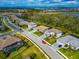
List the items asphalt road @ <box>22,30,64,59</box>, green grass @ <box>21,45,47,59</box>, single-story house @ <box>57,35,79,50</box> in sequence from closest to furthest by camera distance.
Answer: green grass @ <box>21,45,47,59</box>
asphalt road @ <box>22,30,64,59</box>
single-story house @ <box>57,35,79,50</box>

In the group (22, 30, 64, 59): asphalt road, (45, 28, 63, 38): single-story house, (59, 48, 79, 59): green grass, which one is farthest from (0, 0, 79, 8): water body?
(59, 48, 79, 59): green grass

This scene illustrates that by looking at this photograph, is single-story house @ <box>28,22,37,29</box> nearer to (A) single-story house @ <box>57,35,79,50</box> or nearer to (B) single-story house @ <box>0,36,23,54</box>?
(B) single-story house @ <box>0,36,23,54</box>

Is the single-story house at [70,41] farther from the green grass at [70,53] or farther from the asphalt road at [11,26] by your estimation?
the asphalt road at [11,26]

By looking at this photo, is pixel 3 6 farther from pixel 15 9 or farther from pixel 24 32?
pixel 24 32

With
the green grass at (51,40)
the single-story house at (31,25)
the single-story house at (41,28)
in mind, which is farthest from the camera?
the single-story house at (41,28)

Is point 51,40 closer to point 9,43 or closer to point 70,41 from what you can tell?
point 70,41

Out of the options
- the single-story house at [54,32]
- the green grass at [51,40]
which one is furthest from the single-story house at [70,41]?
the single-story house at [54,32]
